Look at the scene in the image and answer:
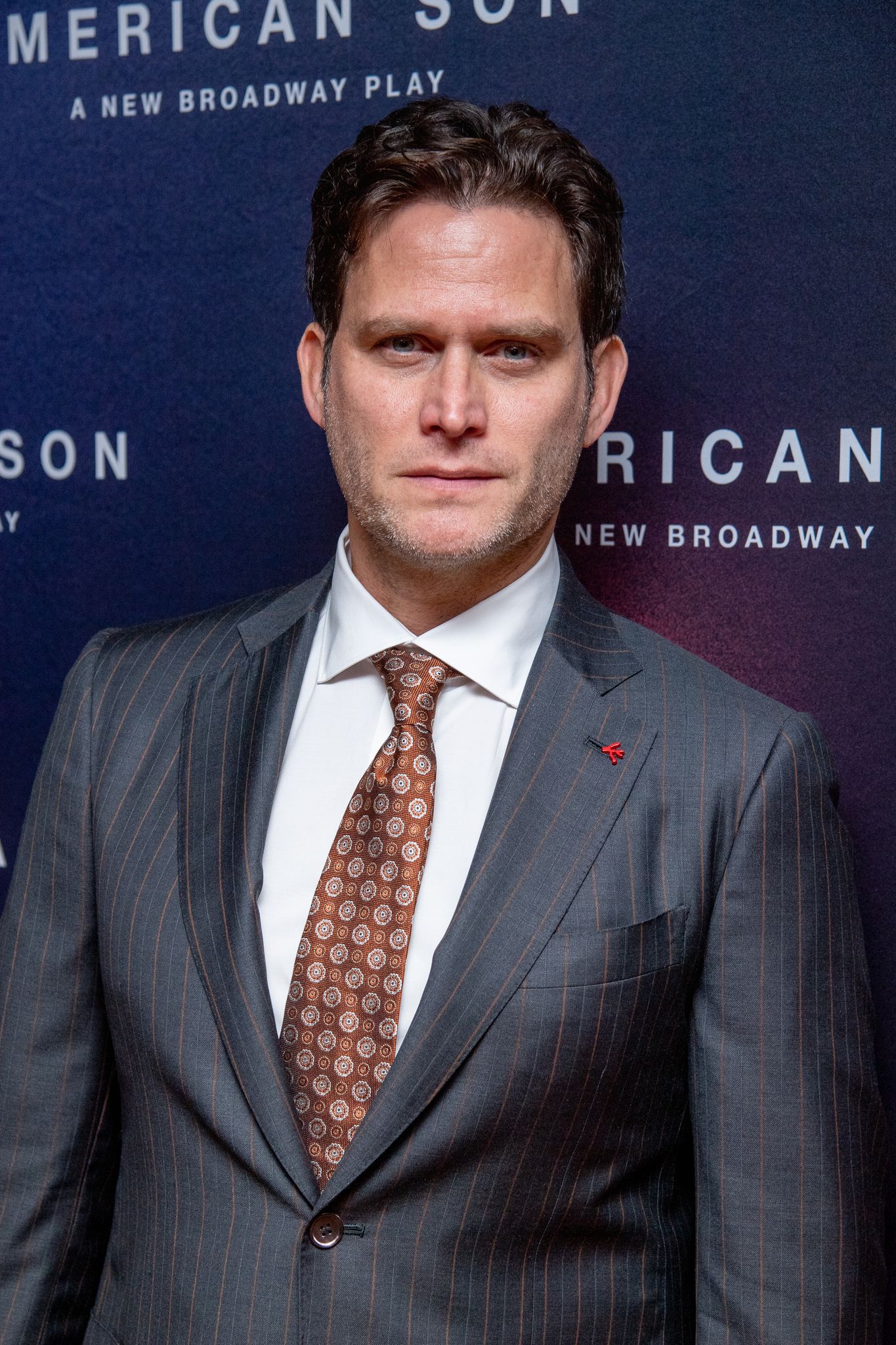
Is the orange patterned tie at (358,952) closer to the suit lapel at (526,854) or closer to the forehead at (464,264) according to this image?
the suit lapel at (526,854)

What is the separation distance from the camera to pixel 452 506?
1.23 metres

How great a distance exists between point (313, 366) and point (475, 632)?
364 mm

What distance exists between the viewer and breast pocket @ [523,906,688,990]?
3.71 feet

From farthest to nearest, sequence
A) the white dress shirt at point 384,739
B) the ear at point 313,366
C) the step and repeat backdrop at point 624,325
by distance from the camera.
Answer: the step and repeat backdrop at point 624,325
the ear at point 313,366
the white dress shirt at point 384,739

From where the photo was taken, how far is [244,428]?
1730 mm

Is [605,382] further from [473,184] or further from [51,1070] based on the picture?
[51,1070]

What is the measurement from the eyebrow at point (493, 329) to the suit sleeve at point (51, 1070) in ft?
1.72

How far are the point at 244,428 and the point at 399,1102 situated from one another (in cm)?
98

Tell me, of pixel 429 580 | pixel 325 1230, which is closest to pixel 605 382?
pixel 429 580

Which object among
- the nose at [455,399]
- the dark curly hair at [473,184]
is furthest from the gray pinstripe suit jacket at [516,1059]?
the dark curly hair at [473,184]

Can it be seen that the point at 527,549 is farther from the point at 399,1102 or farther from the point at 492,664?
the point at 399,1102

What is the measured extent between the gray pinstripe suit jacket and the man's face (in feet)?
0.51

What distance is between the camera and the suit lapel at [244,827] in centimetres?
113

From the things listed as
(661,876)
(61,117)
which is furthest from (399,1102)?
(61,117)
